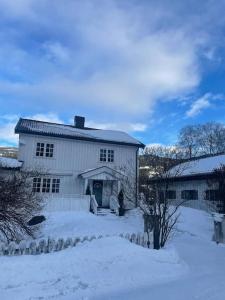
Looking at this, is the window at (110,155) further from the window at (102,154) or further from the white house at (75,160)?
the window at (102,154)

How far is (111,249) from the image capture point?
6820 mm

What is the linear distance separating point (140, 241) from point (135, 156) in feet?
58.3

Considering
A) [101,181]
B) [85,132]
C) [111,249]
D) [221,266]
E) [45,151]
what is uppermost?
[85,132]

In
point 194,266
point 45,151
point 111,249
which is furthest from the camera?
point 45,151

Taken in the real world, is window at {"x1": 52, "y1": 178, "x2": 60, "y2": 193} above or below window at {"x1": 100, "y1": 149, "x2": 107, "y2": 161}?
below

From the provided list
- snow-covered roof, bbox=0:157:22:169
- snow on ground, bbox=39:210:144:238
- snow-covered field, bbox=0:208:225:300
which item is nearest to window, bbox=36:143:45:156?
snow-covered roof, bbox=0:157:22:169

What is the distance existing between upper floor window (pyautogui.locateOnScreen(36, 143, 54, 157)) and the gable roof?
0.90 m

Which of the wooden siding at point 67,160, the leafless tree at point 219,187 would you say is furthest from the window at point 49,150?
the leafless tree at point 219,187

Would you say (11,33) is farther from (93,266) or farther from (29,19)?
(93,266)

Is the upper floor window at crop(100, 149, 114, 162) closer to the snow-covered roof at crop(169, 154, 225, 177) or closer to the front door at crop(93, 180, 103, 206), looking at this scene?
the front door at crop(93, 180, 103, 206)

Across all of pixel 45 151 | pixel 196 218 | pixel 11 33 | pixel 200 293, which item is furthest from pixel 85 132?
pixel 200 293

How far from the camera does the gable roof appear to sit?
74.4 ft

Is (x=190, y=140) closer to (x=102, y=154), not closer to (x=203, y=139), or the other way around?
(x=203, y=139)

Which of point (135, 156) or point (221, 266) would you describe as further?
point (135, 156)
